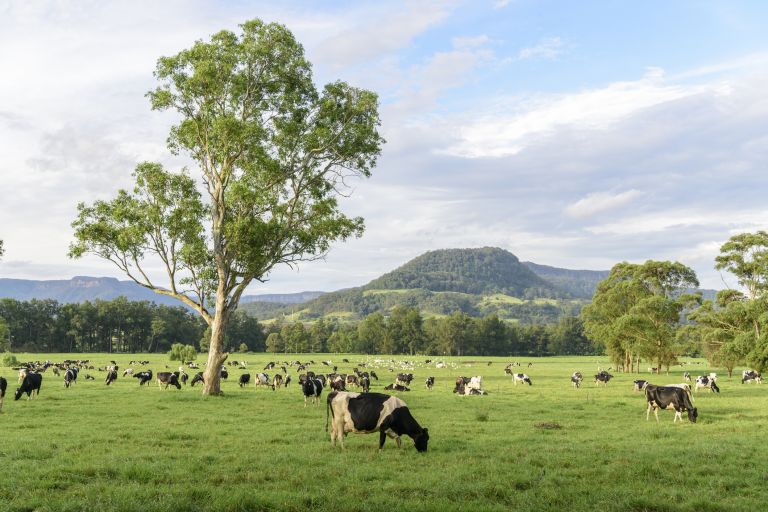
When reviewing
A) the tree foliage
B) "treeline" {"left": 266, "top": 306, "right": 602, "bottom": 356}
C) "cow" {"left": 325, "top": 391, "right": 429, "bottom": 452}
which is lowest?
"treeline" {"left": 266, "top": 306, "right": 602, "bottom": 356}

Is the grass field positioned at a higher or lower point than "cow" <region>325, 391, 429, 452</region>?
lower

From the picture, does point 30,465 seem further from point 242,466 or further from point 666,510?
point 666,510

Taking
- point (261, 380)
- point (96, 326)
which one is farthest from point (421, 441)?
point (96, 326)

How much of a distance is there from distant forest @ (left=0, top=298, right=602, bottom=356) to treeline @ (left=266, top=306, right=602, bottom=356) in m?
0.30

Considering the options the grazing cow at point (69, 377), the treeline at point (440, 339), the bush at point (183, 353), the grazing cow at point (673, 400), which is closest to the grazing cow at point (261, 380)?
the grazing cow at point (69, 377)

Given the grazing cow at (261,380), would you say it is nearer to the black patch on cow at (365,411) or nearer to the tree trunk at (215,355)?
the tree trunk at (215,355)

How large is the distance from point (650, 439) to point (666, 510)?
9230mm

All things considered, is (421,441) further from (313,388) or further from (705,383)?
(705,383)

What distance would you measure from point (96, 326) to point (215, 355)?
453ft

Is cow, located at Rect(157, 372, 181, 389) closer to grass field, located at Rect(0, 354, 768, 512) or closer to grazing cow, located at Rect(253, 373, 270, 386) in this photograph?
grazing cow, located at Rect(253, 373, 270, 386)

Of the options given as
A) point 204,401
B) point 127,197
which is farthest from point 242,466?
point 127,197

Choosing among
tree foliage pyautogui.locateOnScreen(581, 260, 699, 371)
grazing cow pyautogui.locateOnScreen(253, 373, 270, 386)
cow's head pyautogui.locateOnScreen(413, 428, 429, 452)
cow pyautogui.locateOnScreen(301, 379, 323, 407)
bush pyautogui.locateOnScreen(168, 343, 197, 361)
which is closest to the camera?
cow's head pyautogui.locateOnScreen(413, 428, 429, 452)

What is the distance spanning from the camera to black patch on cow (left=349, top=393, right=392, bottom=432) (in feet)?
50.7

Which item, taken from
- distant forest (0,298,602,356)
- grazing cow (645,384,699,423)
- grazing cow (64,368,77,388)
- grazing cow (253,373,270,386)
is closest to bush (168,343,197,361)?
grazing cow (64,368,77,388)
